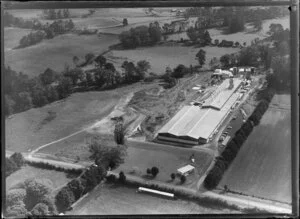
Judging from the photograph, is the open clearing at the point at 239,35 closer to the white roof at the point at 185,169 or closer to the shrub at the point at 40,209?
the white roof at the point at 185,169

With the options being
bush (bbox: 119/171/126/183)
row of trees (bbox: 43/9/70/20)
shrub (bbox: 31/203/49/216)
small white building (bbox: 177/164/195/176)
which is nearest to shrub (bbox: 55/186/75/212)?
shrub (bbox: 31/203/49/216)

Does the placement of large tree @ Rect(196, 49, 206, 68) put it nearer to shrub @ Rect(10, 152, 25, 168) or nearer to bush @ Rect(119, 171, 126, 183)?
bush @ Rect(119, 171, 126, 183)

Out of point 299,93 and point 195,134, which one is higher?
point 299,93

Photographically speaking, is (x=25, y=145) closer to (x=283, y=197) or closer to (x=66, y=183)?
(x=66, y=183)

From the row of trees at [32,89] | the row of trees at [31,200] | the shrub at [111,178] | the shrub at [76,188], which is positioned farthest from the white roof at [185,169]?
the row of trees at [32,89]

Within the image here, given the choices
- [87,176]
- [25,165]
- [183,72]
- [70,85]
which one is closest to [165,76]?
[183,72]

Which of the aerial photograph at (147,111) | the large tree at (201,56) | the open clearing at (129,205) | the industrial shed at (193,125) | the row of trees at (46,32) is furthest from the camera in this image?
the large tree at (201,56)
